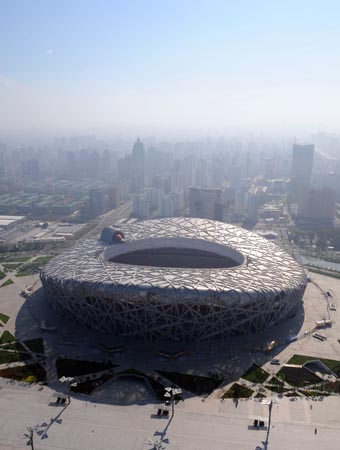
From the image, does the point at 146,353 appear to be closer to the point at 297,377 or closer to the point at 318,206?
the point at 297,377

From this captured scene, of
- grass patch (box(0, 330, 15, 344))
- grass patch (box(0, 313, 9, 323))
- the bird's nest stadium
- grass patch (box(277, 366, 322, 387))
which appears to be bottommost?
grass patch (box(0, 313, 9, 323))

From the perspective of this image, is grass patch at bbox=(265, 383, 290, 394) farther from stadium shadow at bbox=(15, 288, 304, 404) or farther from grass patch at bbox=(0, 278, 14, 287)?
grass patch at bbox=(0, 278, 14, 287)

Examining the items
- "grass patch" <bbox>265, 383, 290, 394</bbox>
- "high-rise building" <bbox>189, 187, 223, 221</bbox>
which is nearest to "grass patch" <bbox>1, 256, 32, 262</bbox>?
"high-rise building" <bbox>189, 187, 223, 221</bbox>

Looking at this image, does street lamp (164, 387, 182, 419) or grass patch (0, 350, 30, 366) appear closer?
street lamp (164, 387, 182, 419)

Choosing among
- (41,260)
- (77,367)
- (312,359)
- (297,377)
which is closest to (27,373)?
(77,367)

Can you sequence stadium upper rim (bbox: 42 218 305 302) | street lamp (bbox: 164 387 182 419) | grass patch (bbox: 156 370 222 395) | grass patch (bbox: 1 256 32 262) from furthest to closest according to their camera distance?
grass patch (bbox: 1 256 32 262), stadium upper rim (bbox: 42 218 305 302), grass patch (bbox: 156 370 222 395), street lamp (bbox: 164 387 182 419)

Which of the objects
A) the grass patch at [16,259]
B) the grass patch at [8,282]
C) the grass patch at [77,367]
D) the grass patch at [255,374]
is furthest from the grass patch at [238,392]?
the grass patch at [16,259]

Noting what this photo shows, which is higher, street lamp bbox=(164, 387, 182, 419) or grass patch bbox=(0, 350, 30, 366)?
street lamp bbox=(164, 387, 182, 419)

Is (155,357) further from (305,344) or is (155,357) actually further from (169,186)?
(169,186)
